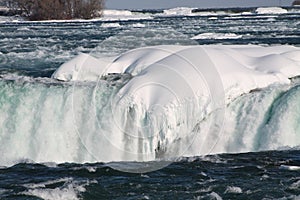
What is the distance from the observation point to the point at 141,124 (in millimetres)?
14492

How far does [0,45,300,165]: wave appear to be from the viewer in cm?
1431

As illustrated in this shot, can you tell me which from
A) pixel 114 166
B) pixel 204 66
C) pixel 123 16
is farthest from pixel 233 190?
pixel 123 16

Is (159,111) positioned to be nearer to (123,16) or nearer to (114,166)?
(114,166)

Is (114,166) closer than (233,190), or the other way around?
(233,190)

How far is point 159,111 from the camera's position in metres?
14.2

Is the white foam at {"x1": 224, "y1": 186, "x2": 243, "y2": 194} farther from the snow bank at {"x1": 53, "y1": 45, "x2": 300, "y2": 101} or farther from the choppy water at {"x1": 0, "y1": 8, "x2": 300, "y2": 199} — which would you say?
the snow bank at {"x1": 53, "y1": 45, "x2": 300, "y2": 101}

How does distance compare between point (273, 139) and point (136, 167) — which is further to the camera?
point (273, 139)

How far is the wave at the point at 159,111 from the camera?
14.3 meters

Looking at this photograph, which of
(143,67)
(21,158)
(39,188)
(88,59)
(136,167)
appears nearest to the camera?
(39,188)

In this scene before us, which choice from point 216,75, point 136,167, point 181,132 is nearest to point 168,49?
point 216,75

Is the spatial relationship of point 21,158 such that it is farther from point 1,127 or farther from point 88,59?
point 88,59

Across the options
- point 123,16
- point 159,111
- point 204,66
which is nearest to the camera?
point 159,111

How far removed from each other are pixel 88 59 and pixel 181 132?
4.72 meters

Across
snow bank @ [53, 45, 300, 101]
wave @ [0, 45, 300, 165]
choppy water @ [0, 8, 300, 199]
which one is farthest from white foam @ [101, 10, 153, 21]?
choppy water @ [0, 8, 300, 199]
